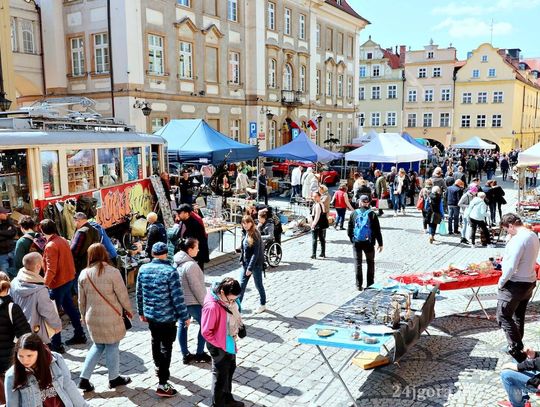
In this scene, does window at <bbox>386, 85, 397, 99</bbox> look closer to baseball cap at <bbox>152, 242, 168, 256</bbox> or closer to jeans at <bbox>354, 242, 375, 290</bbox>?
jeans at <bbox>354, 242, 375, 290</bbox>

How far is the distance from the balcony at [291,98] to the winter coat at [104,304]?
2824 centimetres

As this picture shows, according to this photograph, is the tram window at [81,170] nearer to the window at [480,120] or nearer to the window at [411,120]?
the window at [411,120]

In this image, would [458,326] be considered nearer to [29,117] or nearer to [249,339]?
[249,339]

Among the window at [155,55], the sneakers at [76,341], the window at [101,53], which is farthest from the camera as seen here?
the window at [155,55]

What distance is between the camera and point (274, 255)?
11.5m

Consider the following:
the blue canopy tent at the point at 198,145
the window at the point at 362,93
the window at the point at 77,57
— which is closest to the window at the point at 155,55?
the window at the point at 77,57

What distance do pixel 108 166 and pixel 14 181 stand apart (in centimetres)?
311

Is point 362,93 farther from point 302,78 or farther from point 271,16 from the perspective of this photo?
point 271,16

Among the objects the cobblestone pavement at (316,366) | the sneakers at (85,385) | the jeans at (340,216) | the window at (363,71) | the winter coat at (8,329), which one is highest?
the window at (363,71)

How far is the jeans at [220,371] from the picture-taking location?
17.1ft

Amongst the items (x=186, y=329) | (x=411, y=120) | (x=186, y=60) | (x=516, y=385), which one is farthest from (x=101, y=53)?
(x=411, y=120)

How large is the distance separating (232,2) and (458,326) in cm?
2450

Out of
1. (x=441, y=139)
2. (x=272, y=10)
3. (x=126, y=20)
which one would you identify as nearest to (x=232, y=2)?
(x=272, y=10)

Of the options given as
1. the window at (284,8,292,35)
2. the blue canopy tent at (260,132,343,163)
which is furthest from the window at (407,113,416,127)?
the blue canopy tent at (260,132,343,163)
